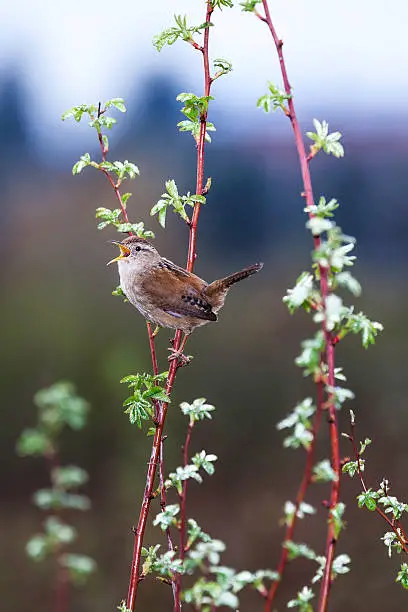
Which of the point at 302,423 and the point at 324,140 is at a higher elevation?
the point at 324,140

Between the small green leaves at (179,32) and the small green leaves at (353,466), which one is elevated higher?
the small green leaves at (179,32)

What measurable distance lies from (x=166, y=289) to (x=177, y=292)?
0.03 meters

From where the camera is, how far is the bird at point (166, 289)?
1.69 metres

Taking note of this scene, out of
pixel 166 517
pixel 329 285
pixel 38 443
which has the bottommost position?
pixel 166 517

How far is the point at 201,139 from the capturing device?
4.19ft

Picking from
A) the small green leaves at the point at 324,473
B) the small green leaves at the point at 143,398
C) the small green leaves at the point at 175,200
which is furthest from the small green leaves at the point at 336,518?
the small green leaves at the point at 175,200

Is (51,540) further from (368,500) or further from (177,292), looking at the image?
(368,500)

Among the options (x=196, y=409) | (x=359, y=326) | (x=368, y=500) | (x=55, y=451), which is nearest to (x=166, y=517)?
(x=196, y=409)

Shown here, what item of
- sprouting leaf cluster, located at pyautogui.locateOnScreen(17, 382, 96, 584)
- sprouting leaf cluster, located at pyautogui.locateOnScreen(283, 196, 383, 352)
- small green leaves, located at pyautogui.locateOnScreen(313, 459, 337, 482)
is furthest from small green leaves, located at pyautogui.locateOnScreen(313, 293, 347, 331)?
sprouting leaf cluster, located at pyautogui.locateOnScreen(17, 382, 96, 584)

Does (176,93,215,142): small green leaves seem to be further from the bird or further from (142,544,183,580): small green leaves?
(142,544,183,580): small green leaves

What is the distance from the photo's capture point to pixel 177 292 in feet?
5.87

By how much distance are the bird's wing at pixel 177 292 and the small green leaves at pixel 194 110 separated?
0.44 metres

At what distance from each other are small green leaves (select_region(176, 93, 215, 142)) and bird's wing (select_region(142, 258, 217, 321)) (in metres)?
0.44

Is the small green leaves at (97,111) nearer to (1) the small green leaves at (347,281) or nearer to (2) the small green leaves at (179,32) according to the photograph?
→ (2) the small green leaves at (179,32)
